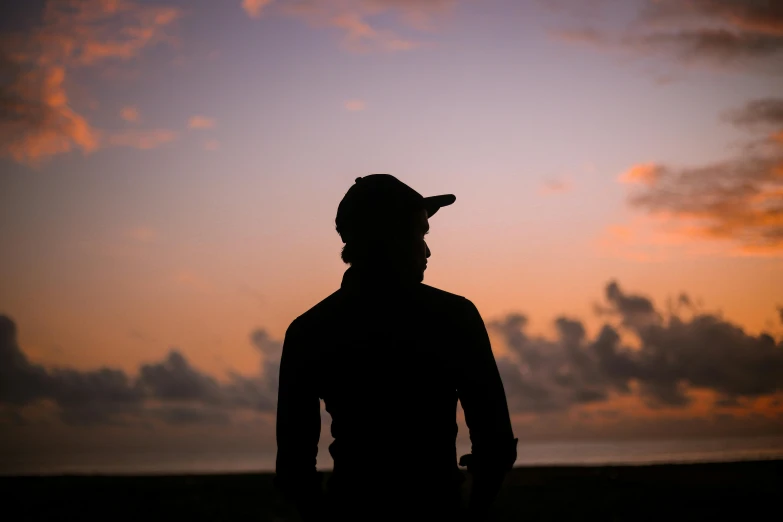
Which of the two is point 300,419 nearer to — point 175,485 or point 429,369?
point 429,369

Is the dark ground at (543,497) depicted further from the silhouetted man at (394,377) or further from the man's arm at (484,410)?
the silhouetted man at (394,377)

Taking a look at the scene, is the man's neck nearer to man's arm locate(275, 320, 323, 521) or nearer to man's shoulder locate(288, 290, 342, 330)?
man's shoulder locate(288, 290, 342, 330)

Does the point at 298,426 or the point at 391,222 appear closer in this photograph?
the point at 391,222

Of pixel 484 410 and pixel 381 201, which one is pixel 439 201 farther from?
pixel 484 410

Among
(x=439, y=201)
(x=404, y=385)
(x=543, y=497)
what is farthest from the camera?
(x=543, y=497)

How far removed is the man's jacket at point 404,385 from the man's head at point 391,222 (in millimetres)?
97

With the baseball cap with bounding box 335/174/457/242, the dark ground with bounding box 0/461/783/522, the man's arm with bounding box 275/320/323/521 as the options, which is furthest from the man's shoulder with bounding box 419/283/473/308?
the dark ground with bounding box 0/461/783/522

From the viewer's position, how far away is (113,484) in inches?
1035

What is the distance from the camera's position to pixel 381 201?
3986 mm

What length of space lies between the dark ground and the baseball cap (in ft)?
55.1

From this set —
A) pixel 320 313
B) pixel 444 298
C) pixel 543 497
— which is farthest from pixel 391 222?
pixel 543 497

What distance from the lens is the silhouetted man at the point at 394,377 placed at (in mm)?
3754

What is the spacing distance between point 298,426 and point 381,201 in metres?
1.26

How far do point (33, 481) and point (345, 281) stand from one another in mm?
26938
